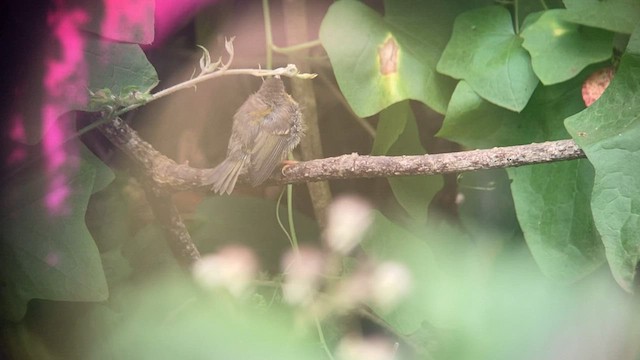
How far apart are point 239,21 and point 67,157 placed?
179 millimetres

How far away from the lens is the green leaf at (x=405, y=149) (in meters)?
0.55

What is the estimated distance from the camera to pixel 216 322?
1.75 feet

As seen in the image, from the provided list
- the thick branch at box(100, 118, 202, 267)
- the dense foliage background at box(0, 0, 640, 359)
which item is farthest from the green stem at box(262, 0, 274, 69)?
the thick branch at box(100, 118, 202, 267)

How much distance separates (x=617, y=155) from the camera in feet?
1.82

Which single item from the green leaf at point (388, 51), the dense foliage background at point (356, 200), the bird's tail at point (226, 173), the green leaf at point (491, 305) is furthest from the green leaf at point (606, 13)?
the bird's tail at point (226, 173)

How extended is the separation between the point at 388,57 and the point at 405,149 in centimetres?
9

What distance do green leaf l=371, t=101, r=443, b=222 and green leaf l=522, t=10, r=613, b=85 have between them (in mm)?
139

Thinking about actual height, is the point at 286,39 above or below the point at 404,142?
above

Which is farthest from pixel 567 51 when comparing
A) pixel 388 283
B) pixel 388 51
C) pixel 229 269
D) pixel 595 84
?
pixel 229 269

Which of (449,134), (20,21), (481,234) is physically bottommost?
(481,234)

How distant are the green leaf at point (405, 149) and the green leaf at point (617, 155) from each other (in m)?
0.14

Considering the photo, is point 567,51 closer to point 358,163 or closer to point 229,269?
point 358,163

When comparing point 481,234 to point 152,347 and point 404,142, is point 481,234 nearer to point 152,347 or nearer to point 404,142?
point 404,142

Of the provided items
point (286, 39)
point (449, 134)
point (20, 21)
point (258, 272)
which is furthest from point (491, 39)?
point (20, 21)
